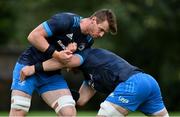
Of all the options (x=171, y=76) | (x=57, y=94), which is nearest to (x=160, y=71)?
(x=171, y=76)

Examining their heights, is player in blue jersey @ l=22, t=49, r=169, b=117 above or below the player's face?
below

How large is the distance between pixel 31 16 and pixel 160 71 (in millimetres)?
4978

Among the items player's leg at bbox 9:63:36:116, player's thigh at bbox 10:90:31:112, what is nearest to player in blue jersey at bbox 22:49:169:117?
player's leg at bbox 9:63:36:116

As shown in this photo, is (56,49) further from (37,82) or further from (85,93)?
(85,93)

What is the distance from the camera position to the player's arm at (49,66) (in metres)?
8.40

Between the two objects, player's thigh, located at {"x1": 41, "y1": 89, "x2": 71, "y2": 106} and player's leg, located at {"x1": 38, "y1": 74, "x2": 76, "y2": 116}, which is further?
player's thigh, located at {"x1": 41, "y1": 89, "x2": 71, "y2": 106}

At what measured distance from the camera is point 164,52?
26.3 metres

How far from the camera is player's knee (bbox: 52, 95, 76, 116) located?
8695 mm

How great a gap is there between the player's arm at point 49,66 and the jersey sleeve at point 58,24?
349mm

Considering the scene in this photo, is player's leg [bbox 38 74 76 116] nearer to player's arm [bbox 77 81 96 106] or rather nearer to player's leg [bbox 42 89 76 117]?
player's leg [bbox 42 89 76 117]

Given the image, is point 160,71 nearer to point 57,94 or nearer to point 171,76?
point 171,76

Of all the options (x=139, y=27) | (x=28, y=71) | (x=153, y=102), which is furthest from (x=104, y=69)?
(x=139, y=27)

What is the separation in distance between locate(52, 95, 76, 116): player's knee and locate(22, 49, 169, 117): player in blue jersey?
32 cm

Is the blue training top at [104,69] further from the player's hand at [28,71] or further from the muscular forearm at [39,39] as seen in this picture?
the player's hand at [28,71]
